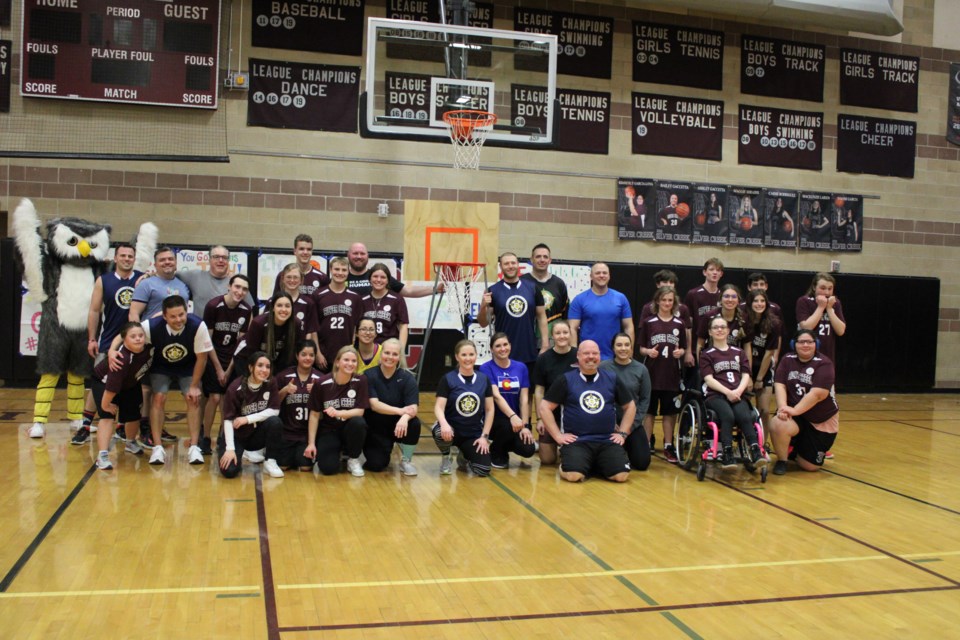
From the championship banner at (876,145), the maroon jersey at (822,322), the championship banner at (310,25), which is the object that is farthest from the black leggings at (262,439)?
the championship banner at (876,145)

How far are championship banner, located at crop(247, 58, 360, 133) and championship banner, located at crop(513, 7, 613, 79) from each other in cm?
247

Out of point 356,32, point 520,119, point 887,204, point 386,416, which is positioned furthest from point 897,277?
point 386,416

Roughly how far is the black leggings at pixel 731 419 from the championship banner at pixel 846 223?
24.7 feet

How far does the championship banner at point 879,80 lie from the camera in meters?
13.1

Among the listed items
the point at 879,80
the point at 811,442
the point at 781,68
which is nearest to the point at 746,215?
the point at 781,68

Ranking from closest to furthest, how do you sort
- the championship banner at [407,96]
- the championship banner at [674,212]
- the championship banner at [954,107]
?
the championship banner at [407,96] → the championship banner at [674,212] → the championship banner at [954,107]

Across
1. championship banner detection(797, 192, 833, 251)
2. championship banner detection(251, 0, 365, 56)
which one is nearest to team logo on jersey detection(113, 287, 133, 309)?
championship banner detection(251, 0, 365, 56)

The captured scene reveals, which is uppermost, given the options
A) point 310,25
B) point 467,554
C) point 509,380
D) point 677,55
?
point 677,55

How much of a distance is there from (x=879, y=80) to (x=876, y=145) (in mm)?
1004

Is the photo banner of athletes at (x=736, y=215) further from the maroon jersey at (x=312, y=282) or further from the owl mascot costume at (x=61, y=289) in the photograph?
the owl mascot costume at (x=61, y=289)

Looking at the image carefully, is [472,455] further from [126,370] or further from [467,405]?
[126,370]

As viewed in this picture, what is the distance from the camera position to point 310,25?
11.0 meters

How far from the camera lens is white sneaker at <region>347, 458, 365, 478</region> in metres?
6.37

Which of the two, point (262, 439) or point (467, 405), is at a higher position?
point (467, 405)
